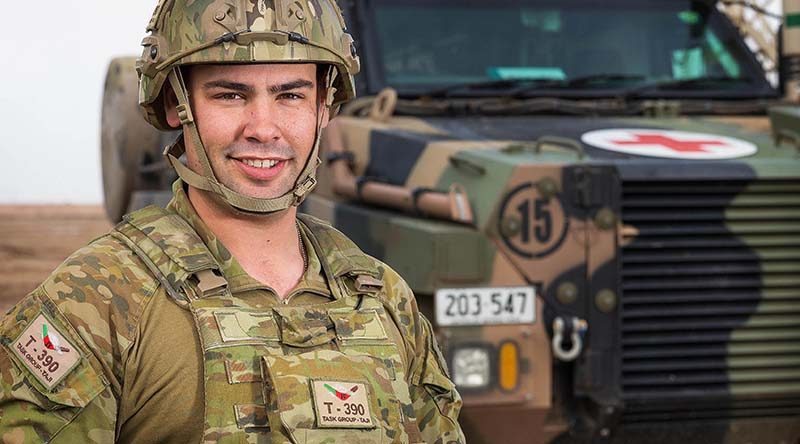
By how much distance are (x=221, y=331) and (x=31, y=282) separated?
11438 mm

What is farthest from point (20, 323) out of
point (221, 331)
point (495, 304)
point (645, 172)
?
point (645, 172)

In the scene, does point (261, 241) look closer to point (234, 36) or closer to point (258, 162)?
point (258, 162)

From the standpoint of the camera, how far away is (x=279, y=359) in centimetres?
199

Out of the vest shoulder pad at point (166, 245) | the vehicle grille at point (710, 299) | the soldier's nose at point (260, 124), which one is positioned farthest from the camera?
the vehicle grille at point (710, 299)

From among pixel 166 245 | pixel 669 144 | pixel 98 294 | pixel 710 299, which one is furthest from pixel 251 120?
pixel 669 144

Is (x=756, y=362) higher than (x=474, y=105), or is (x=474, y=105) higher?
(x=474, y=105)

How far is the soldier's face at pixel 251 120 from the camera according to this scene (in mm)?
2127

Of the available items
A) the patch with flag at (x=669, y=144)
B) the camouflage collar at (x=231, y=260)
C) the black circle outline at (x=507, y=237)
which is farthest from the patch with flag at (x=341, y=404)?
the patch with flag at (x=669, y=144)

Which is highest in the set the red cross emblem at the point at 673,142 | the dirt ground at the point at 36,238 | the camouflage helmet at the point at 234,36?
the camouflage helmet at the point at 234,36

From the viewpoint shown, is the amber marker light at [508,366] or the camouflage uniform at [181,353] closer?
the camouflage uniform at [181,353]

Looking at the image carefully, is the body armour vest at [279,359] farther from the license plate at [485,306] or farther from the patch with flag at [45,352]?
the license plate at [485,306]

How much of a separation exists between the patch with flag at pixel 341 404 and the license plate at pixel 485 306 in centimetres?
210

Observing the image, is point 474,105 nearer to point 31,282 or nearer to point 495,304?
point 495,304

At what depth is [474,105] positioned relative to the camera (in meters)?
5.27
